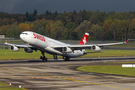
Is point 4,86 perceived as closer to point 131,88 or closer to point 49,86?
point 49,86

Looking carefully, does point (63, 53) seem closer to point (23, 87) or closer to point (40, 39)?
point (40, 39)

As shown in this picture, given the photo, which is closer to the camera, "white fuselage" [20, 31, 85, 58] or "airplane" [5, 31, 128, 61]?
"white fuselage" [20, 31, 85, 58]

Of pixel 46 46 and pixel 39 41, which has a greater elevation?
pixel 39 41

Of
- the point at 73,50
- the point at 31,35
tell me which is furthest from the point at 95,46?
the point at 31,35

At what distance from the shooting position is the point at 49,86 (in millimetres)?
26344

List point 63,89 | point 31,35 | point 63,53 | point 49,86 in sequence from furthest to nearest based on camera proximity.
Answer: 1. point 63,53
2. point 31,35
3. point 49,86
4. point 63,89

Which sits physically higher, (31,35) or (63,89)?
(31,35)

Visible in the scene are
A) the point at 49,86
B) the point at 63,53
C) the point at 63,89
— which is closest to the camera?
the point at 63,89

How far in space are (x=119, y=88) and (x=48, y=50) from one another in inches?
1487

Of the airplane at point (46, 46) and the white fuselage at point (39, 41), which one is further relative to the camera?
the airplane at point (46, 46)

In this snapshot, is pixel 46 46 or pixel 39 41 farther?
pixel 46 46

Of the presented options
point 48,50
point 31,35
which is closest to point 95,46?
point 48,50

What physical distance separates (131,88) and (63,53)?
38997mm

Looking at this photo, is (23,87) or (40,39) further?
(40,39)
